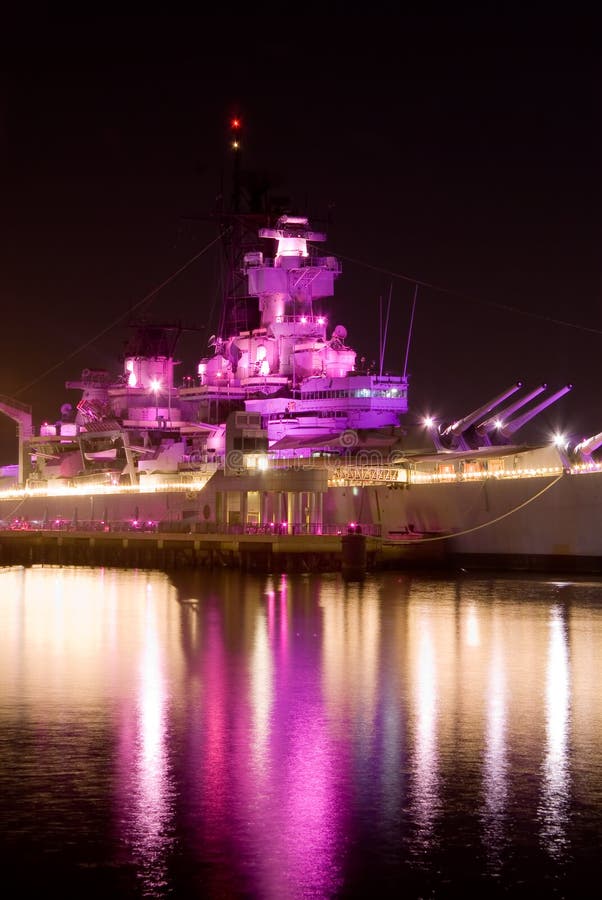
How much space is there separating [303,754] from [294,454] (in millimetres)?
39427

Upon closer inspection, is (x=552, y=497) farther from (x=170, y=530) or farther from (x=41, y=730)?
(x=41, y=730)

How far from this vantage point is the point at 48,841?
14844mm

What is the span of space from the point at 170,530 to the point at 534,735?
127ft

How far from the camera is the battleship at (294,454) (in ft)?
156

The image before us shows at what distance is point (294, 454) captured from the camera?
58250mm

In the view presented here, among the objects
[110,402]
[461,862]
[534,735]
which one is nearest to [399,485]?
[110,402]

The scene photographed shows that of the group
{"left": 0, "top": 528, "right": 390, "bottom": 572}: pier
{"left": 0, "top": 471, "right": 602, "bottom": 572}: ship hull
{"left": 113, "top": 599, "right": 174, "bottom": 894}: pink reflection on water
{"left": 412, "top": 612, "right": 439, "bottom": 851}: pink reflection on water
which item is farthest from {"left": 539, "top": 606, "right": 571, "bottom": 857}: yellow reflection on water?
{"left": 0, "top": 528, "right": 390, "bottom": 572}: pier

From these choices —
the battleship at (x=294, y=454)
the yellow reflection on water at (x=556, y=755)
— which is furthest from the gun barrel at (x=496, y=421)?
the yellow reflection on water at (x=556, y=755)

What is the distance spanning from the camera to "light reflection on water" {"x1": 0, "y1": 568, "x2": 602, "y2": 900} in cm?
1416

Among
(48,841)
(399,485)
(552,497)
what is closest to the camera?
(48,841)

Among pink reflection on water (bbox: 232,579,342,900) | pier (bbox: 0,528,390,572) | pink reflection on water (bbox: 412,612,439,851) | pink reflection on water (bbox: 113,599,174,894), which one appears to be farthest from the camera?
pier (bbox: 0,528,390,572)

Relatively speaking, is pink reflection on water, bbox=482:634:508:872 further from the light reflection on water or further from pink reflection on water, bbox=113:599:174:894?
pink reflection on water, bbox=113:599:174:894

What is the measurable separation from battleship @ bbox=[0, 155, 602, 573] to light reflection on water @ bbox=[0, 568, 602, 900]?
11239mm

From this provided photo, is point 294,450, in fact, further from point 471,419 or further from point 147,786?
point 147,786
